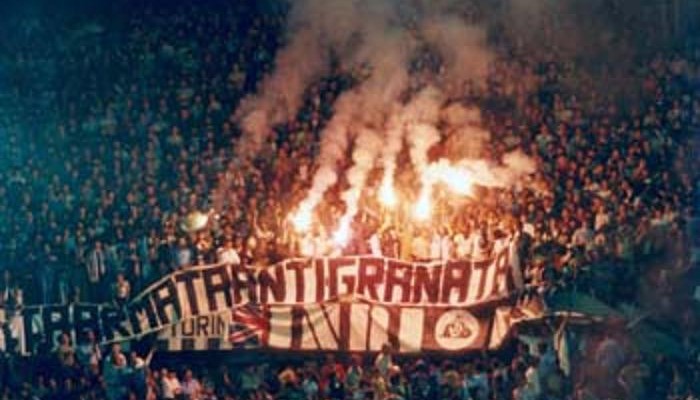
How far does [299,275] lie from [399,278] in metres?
1.00

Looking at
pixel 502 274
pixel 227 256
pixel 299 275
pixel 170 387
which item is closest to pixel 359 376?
pixel 299 275

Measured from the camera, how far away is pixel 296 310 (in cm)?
1249

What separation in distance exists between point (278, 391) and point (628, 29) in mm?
7537

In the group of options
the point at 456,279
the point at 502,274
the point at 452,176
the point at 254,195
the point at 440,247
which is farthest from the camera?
the point at 452,176

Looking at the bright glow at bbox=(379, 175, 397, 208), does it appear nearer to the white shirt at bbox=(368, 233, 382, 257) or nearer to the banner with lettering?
the white shirt at bbox=(368, 233, 382, 257)

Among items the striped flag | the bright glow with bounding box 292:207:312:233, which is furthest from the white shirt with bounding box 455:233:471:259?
the striped flag

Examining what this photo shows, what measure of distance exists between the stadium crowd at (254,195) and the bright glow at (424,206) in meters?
0.20

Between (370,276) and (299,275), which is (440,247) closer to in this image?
(370,276)

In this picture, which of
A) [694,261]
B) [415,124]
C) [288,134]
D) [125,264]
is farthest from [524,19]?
[125,264]

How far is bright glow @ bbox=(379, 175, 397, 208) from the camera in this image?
14.4m

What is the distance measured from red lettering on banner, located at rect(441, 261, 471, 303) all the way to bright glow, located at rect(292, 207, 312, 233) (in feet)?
7.43

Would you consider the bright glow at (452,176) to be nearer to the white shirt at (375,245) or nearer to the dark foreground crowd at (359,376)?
the white shirt at (375,245)

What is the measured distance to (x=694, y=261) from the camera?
12164 mm

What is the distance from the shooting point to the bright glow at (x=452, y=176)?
14.4 metres
